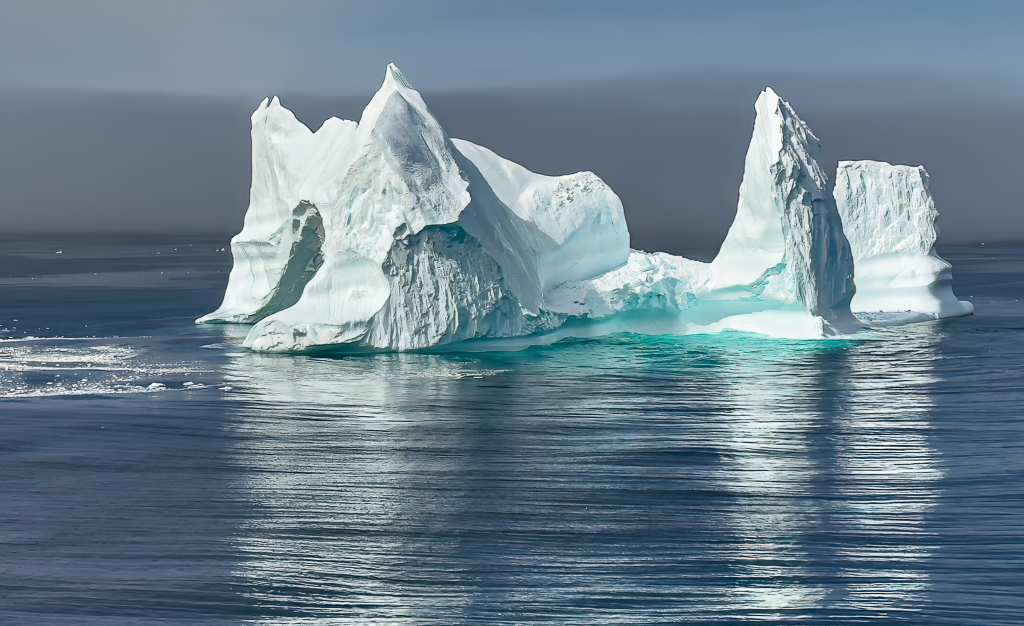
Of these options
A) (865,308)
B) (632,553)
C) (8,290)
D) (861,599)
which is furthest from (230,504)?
(8,290)

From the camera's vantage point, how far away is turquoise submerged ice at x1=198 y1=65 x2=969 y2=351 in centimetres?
1938

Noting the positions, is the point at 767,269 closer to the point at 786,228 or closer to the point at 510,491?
the point at 786,228

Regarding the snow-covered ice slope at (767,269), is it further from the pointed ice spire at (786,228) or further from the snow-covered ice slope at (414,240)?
the snow-covered ice slope at (414,240)

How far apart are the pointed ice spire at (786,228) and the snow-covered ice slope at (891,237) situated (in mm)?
4264

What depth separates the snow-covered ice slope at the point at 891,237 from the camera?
88.9 ft

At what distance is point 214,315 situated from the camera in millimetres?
27797

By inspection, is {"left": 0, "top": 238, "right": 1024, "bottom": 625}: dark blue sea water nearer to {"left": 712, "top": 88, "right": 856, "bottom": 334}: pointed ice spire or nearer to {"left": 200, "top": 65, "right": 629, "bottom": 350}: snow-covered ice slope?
{"left": 200, "top": 65, "right": 629, "bottom": 350}: snow-covered ice slope

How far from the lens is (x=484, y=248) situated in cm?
1930

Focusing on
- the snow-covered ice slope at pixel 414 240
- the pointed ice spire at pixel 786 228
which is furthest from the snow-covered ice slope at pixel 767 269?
the snow-covered ice slope at pixel 414 240

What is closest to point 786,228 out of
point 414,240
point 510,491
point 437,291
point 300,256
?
point 437,291

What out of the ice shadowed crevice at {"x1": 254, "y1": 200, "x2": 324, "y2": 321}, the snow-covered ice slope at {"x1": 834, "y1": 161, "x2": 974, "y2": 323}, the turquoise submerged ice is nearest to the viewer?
the turquoise submerged ice

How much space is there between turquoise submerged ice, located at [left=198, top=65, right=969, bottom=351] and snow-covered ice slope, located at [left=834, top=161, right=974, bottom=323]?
251 millimetres

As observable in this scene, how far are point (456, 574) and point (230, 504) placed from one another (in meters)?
2.92

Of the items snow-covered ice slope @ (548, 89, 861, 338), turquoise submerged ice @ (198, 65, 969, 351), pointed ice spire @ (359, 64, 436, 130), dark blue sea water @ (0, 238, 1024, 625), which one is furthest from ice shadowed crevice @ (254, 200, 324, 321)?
snow-covered ice slope @ (548, 89, 861, 338)
